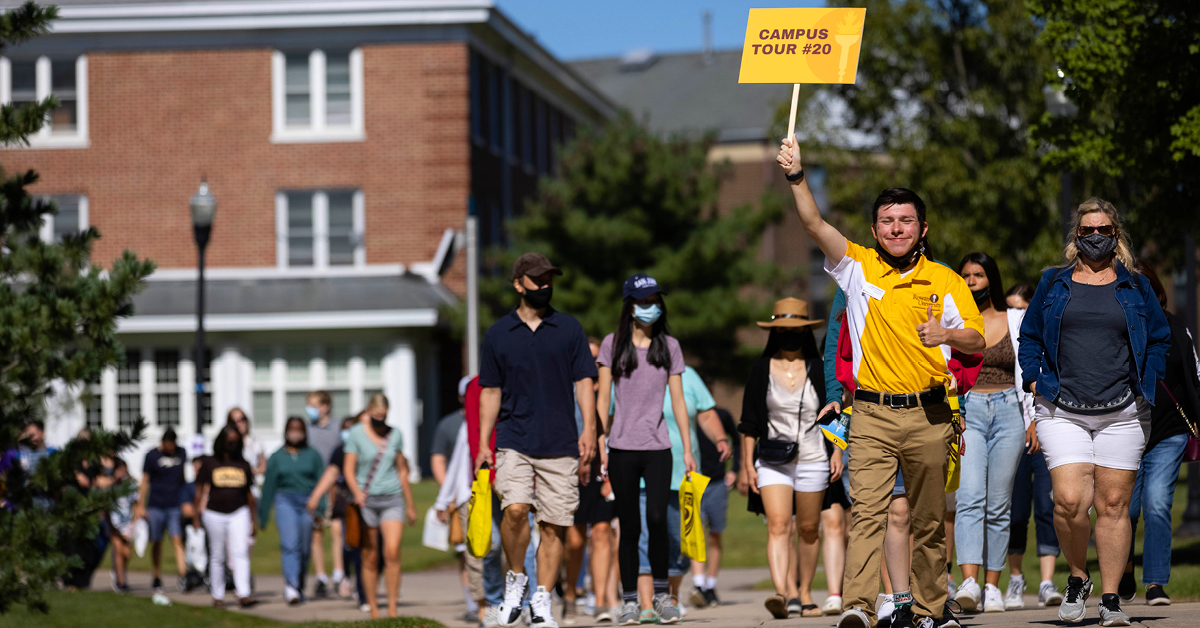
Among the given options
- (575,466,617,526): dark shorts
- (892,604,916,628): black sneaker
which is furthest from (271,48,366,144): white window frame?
(892,604,916,628): black sneaker

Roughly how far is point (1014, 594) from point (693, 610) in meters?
3.09

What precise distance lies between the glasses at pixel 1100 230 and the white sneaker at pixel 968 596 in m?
2.53

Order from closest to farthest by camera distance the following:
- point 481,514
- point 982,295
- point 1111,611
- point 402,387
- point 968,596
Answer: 1. point 1111,611
2. point 481,514
3. point 968,596
4. point 982,295
5. point 402,387

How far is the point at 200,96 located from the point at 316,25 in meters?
3.07

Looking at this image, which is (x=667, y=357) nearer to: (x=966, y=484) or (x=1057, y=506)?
(x=966, y=484)

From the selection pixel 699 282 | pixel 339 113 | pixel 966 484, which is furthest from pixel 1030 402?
pixel 339 113

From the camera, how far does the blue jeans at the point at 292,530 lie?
1470 cm

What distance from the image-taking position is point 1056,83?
1380cm

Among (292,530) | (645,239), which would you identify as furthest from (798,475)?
(645,239)

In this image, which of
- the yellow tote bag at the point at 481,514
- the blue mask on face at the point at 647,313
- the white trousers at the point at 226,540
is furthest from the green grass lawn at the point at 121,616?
the blue mask on face at the point at 647,313

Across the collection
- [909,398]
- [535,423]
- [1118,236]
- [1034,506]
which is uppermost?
[1118,236]

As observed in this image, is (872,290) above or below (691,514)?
above

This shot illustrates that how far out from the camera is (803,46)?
24.3 feet

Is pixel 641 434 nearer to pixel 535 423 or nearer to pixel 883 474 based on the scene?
pixel 535 423
